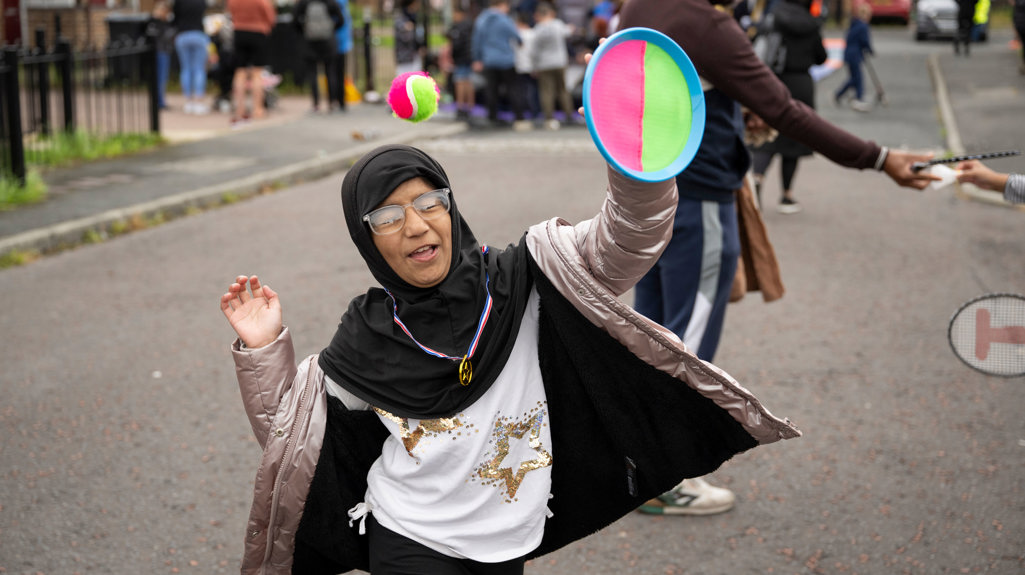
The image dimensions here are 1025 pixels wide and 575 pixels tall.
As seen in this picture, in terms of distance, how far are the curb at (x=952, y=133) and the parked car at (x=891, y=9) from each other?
14.8m

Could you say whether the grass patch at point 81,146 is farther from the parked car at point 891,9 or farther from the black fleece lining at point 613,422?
the parked car at point 891,9

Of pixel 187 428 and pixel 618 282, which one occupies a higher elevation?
pixel 618 282

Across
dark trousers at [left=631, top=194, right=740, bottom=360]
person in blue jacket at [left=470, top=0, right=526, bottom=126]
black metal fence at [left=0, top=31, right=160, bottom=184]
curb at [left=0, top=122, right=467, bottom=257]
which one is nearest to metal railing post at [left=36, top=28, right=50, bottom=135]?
black metal fence at [left=0, top=31, right=160, bottom=184]

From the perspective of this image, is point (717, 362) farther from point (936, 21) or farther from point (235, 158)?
point (936, 21)

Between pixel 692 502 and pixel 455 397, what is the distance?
193cm

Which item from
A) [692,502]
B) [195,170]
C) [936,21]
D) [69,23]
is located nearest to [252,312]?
[692,502]

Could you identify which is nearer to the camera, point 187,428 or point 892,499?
point 892,499

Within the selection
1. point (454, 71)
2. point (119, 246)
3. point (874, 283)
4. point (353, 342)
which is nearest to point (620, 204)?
point (353, 342)

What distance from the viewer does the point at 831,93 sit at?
19609 mm

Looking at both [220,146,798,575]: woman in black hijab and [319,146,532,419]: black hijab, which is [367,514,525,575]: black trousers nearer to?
[220,146,798,575]: woman in black hijab

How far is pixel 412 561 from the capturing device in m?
2.39

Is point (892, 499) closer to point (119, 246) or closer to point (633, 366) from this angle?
point (633, 366)

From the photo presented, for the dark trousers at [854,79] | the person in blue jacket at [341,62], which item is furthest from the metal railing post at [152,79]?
the dark trousers at [854,79]

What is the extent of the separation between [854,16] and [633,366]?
16680 millimetres
